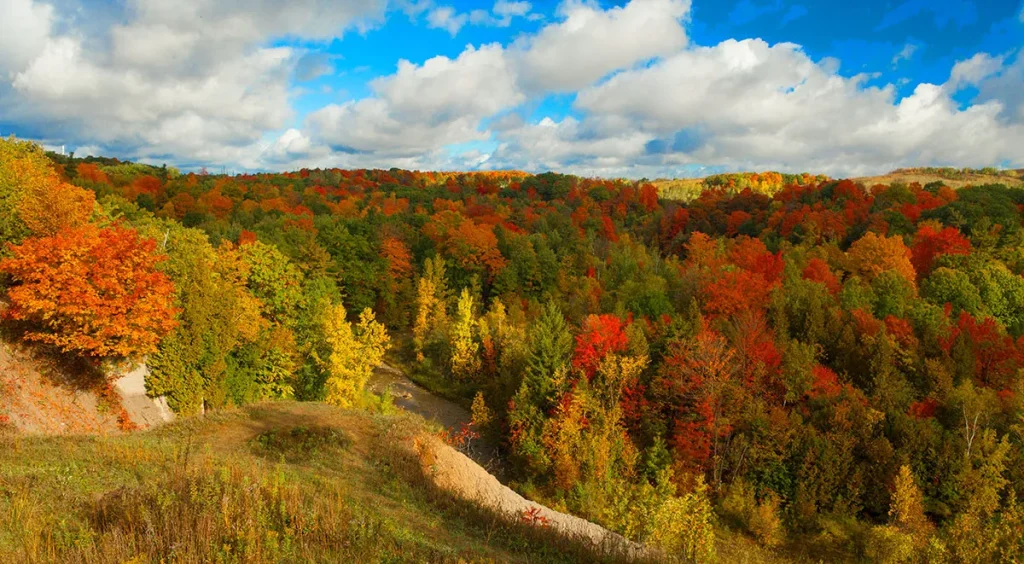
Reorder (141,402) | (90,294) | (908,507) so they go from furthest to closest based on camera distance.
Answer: (908,507) < (141,402) < (90,294)

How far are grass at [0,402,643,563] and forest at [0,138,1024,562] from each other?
6.37 metres

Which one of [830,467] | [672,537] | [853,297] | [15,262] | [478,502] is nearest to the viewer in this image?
[478,502]

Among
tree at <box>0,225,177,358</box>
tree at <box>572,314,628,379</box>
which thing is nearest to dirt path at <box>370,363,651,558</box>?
tree at <box>572,314,628,379</box>

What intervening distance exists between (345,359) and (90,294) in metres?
12.9

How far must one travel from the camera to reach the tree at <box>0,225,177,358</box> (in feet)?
64.2

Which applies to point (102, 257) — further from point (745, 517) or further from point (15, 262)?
point (745, 517)

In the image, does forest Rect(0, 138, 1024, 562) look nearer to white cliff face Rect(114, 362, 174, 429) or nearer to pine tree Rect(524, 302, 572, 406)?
pine tree Rect(524, 302, 572, 406)

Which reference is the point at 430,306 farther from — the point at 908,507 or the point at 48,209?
the point at 908,507

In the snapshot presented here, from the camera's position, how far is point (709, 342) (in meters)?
32.4

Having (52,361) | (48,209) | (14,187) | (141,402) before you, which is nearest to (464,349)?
(141,402)

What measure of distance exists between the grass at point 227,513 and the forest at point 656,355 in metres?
6.37

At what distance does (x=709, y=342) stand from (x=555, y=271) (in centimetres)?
Result: 3087

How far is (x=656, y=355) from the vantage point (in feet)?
120

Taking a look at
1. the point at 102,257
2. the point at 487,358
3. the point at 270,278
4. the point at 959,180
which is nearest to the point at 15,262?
the point at 102,257
